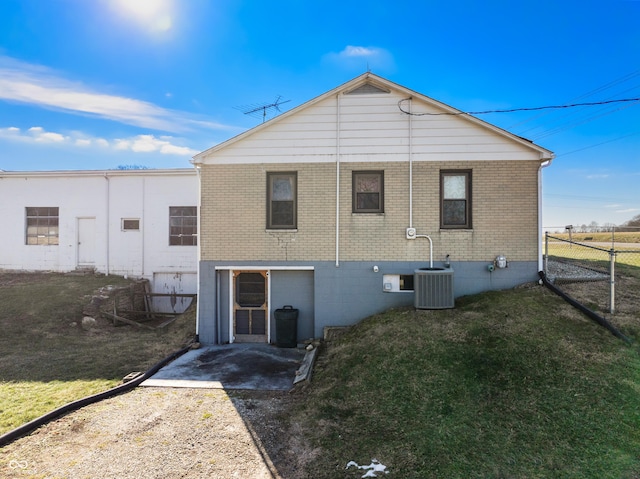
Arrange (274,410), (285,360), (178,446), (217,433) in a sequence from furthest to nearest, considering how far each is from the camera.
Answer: (285,360) < (274,410) < (217,433) < (178,446)

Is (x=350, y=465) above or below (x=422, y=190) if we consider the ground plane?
below

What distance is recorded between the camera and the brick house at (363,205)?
8539 millimetres

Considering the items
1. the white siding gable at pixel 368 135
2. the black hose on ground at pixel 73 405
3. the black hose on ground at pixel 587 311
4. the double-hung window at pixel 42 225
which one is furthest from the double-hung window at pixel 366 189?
the double-hung window at pixel 42 225

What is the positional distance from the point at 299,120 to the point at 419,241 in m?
4.17

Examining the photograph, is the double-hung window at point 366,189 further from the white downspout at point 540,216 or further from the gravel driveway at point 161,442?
the gravel driveway at point 161,442

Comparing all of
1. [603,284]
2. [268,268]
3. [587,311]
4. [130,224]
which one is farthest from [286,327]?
[130,224]

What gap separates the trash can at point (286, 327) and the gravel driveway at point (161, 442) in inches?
115

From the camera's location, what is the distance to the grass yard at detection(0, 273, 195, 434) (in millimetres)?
5906

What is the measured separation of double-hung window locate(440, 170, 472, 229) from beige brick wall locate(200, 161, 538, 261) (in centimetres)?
17

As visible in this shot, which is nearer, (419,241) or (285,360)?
(285,360)

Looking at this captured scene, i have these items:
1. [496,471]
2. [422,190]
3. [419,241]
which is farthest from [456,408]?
[422,190]

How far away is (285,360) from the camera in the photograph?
784cm

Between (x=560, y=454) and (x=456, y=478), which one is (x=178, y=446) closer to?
(x=456, y=478)

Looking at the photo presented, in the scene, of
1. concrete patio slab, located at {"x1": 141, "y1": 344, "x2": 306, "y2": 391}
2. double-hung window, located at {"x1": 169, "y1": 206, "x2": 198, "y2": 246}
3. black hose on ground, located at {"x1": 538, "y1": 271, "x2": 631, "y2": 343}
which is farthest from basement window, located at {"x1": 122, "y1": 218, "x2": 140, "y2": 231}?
black hose on ground, located at {"x1": 538, "y1": 271, "x2": 631, "y2": 343}
